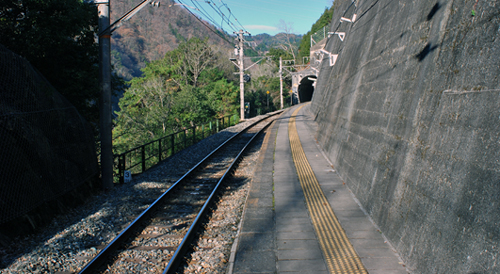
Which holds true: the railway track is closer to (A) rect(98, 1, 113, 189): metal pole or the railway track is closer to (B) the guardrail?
(A) rect(98, 1, 113, 189): metal pole

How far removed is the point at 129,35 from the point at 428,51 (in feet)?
499

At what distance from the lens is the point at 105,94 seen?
388 inches

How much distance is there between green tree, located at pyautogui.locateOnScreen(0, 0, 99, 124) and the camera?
998 centimetres

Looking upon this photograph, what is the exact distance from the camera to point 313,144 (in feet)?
52.7

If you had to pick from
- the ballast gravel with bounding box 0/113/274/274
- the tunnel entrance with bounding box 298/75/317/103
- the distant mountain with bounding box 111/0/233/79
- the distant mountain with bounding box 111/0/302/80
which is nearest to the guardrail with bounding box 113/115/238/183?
the ballast gravel with bounding box 0/113/274/274

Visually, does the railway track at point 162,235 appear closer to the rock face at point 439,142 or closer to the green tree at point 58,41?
the rock face at point 439,142

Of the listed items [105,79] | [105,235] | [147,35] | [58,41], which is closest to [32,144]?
[105,235]

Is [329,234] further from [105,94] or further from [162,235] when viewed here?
[105,94]

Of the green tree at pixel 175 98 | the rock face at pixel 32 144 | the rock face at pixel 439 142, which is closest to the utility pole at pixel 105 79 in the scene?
the rock face at pixel 32 144

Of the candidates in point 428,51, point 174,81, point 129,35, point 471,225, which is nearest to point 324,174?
point 428,51

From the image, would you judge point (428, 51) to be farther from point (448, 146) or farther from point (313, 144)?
point (313, 144)

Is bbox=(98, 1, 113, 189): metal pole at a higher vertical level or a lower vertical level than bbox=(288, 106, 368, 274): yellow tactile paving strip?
higher

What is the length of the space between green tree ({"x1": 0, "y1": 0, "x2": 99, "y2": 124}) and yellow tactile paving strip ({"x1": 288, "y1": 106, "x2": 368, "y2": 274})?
26.1 feet

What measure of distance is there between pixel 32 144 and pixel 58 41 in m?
5.17
